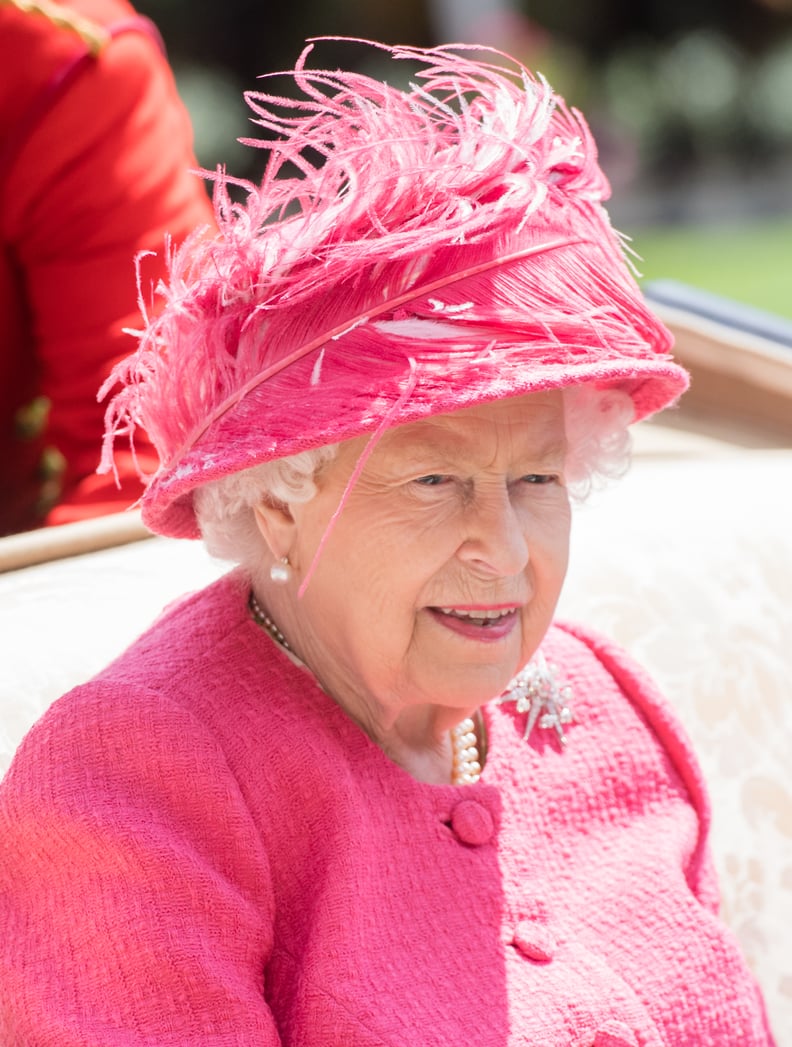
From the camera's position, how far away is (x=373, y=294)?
1411mm

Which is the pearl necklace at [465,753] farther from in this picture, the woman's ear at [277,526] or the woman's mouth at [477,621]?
the woman's ear at [277,526]

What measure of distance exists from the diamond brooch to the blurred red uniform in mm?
773

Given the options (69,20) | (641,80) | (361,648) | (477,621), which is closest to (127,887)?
(361,648)

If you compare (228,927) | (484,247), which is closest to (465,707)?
(228,927)

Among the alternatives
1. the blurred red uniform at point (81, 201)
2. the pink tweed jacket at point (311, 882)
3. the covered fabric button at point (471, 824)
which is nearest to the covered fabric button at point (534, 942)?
the pink tweed jacket at point (311, 882)

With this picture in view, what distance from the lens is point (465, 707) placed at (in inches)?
63.3

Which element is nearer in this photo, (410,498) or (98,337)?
(410,498)

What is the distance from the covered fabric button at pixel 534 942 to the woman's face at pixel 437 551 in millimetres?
262

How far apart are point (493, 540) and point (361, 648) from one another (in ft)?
0.61

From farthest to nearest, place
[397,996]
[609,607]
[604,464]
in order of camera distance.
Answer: [609,607]
[604,464]
[397,996]

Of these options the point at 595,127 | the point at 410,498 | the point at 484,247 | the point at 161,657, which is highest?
the point at 484,247

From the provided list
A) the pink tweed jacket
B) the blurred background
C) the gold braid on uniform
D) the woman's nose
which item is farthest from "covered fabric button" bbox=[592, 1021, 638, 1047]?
the blurred background

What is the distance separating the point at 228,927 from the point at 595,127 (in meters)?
13.2

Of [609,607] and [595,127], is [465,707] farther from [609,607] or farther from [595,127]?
[595,127]
